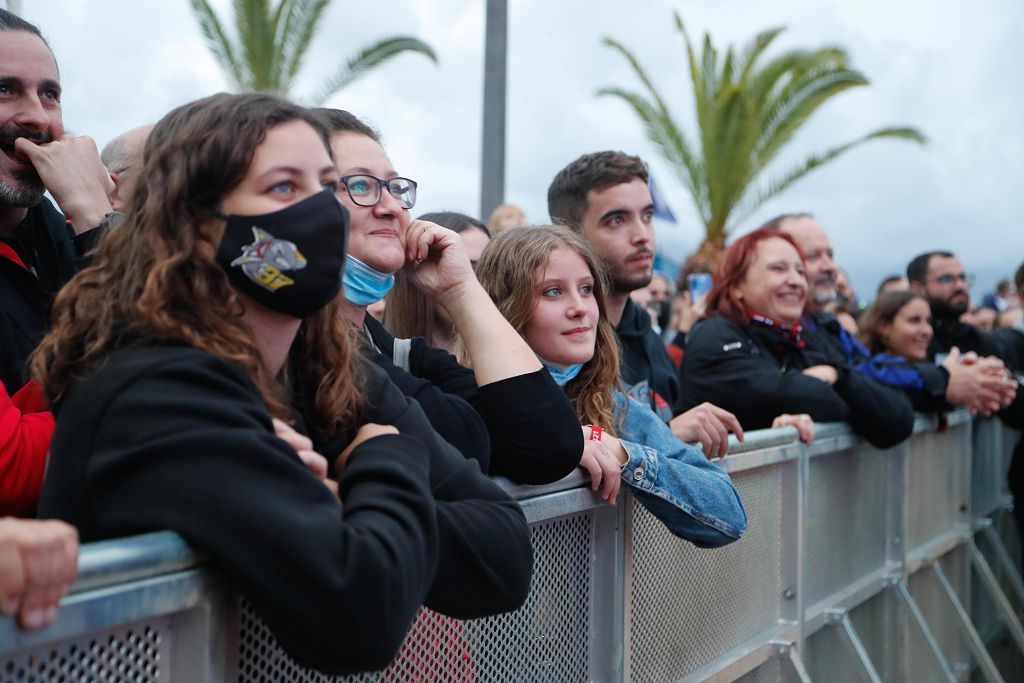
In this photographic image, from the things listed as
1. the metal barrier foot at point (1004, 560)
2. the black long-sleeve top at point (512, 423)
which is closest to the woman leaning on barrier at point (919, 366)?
the metal barrier foot at point (1004, 560)

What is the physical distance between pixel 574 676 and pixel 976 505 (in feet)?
17.3

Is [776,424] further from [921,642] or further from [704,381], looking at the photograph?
[921,642]

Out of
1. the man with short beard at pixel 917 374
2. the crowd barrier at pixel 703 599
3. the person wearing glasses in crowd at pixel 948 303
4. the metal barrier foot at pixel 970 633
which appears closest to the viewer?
the crowd barrier at pixel 703 599

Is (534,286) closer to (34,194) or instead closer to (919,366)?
(34,194)

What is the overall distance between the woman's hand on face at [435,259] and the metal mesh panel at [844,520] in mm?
2047

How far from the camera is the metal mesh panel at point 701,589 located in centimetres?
294

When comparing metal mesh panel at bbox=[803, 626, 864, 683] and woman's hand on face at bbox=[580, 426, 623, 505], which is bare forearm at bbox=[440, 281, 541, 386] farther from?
metal mesh panel at bbox=[803, 626, 864, 683]

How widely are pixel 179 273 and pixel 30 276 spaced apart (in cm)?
113

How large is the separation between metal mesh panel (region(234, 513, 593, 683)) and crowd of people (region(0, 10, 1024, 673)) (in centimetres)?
15

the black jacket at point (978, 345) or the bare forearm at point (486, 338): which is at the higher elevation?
the bare forearm at point (486, 338)

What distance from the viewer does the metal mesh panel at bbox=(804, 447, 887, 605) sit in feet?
14.0

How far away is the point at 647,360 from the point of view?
14.1 ft

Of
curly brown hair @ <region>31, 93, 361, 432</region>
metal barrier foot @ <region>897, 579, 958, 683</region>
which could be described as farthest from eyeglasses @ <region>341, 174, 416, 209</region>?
metal barrier foot @ <region>897, 579, 958, 683</region>

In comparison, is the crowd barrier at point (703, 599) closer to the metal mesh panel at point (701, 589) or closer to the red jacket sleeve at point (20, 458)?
the metal mesh panel at point (701, 589)
